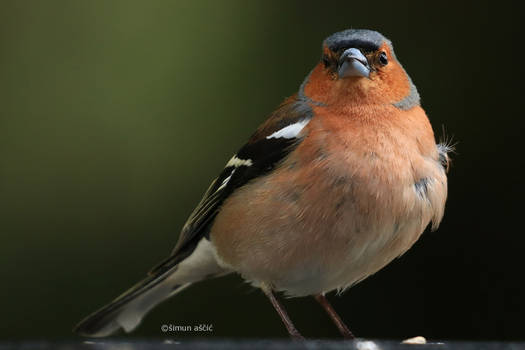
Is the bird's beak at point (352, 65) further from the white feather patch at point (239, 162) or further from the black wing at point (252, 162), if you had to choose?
the white feather patch at point (239, 162)

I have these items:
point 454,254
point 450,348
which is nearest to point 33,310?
point 454,254

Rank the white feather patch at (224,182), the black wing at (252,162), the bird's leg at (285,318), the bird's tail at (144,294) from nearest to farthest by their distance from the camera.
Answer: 1. the black wing at (252,162)
2. the bird's leg at (285,318)
3. the white feather patch at (224,182)
4. the bird's tail at (144,294)

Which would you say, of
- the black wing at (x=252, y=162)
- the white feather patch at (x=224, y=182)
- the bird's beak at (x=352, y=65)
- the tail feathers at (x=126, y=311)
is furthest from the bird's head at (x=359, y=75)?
the tail feathers at (x=126, y=311)

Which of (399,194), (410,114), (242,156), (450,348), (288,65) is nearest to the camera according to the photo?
(450,348)

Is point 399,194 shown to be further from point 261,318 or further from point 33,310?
point 33,310

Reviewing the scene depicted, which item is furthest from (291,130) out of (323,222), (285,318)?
(285,318)
